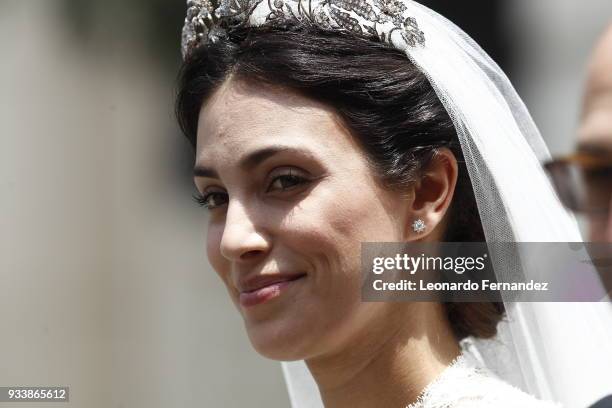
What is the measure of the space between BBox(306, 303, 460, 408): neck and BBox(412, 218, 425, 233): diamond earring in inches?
6.2

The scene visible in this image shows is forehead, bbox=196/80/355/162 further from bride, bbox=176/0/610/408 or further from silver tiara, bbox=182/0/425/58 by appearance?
silver tiara, bbox=182/0/425/58

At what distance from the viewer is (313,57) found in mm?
2205

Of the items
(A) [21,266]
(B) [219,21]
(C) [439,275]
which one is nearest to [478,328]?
(C) [439,275]

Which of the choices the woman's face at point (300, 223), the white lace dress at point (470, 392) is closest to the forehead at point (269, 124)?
the woman's face at point (300, 223)

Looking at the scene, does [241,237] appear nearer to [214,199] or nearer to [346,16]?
[214,199]

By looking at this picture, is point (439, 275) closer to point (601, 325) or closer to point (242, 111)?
point (601, 325)

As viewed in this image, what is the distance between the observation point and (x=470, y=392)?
211cm

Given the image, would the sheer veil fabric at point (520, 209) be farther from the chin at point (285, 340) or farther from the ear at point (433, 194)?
the chin at point (285, 340)

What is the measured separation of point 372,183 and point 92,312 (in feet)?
15.2

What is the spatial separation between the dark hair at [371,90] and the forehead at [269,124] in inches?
0.8

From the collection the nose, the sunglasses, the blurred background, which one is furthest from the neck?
the blurred background

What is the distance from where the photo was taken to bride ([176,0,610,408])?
2152 millimetres

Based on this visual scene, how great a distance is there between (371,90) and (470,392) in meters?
0.64

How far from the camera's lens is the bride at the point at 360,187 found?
2152 millimetres
